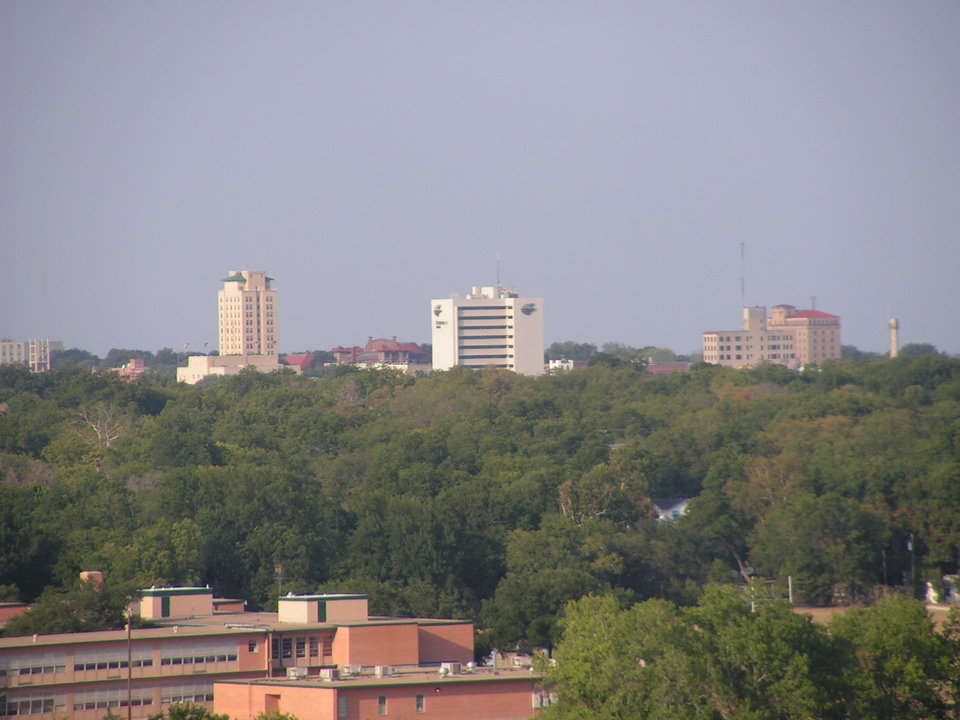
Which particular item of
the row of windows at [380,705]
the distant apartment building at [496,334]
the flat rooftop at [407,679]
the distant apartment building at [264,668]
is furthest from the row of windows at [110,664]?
the distant apartment building at [496,334]

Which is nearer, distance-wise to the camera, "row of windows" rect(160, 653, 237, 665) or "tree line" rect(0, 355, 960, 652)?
"row of windows" rect(160, 653, 237, 665)

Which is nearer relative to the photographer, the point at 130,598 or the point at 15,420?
the point at 130,598

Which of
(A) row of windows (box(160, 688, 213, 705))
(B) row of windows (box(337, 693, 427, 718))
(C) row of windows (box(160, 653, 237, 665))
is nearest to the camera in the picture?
(B) row of windows (box(337, 693, 427, 718))

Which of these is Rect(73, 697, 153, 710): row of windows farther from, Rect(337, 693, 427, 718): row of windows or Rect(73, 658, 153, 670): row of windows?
Rect(337, 693, 427, 718): row of windows

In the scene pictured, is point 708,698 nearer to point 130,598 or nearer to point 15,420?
point 130,598

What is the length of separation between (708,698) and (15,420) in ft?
225

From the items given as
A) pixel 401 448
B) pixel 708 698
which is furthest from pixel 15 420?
pixel 708 698

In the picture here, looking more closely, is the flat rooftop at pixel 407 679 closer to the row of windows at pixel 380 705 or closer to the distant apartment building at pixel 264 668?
the distant apartment building at pixel 264 668

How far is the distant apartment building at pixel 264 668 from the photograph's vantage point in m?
38.7

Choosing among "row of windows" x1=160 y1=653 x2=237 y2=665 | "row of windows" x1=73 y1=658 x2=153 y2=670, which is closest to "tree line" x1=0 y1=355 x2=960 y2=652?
"row of windows" x1=160 y1=653 x2=237 y2=665

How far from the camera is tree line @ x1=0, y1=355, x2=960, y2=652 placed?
6303 cm

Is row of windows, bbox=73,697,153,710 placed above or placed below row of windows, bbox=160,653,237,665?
below

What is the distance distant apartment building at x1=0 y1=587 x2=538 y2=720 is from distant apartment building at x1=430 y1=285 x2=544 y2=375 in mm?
148775

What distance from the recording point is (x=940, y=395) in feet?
382
